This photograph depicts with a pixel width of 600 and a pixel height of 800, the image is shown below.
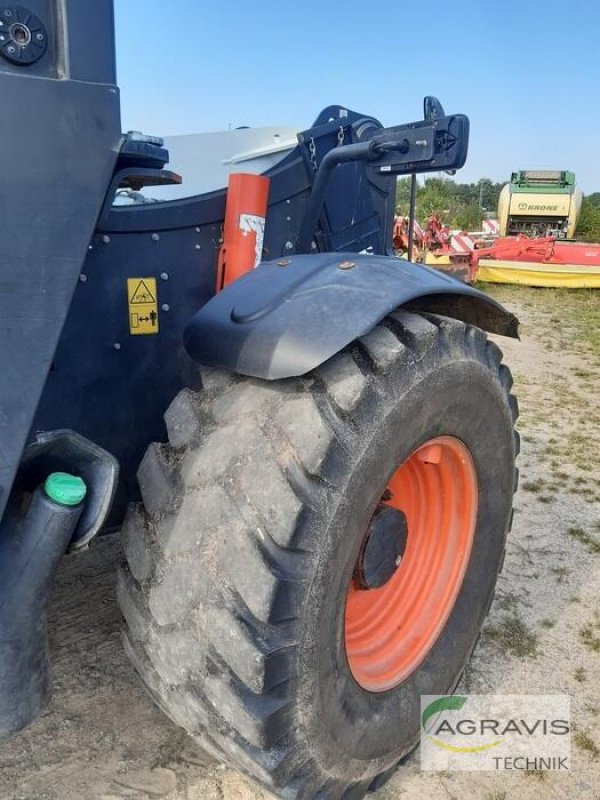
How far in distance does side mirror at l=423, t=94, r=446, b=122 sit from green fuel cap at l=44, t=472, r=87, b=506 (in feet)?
4.45

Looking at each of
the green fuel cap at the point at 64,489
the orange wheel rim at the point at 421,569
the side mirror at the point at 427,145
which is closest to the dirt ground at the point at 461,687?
the orange wheel rim at the point at 421,569

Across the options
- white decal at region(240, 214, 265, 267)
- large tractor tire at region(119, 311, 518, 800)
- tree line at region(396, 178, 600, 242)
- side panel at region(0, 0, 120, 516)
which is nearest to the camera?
side panel at region(0, 0, 120, 516)

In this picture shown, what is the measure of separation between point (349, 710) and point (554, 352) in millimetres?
7101

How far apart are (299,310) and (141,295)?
56 centimetres

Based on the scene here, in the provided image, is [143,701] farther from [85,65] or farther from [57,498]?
[85,65]

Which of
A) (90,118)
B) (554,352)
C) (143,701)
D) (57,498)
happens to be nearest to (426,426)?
(57,498)

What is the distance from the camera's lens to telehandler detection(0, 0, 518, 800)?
1.26 m

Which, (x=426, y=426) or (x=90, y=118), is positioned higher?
(x=90, y=118)

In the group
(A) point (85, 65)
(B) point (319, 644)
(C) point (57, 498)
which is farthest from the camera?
(B) point (319, 644)

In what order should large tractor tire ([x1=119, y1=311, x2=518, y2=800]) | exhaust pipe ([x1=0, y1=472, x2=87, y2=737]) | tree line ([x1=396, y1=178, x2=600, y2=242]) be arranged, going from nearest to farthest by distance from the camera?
exhaust pipe ([x1=0, y1=472, x2=87, y2=737]), large tractor tire ([x1=119, y1=311, x2=518, y2=800]), tree line ([x1=396, y1=178, x2=600, y2=242])

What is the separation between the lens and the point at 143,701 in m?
2.30

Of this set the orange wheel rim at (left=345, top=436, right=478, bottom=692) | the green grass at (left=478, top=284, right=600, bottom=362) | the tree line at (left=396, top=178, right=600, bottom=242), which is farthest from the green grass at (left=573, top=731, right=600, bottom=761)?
the tree line at (left=396, top=178, right=600, bottom=242)

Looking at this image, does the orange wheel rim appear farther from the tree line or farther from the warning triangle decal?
the tree line

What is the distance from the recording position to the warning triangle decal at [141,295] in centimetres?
196
